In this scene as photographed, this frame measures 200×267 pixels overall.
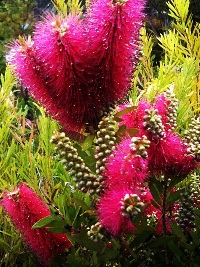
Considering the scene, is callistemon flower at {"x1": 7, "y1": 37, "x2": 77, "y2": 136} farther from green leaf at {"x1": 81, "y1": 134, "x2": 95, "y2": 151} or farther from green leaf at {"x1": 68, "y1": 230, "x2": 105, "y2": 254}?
green leaf at {"x1": 68, "y1": 230, "x2": 105, "y2": 254}

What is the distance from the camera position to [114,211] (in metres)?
0.53

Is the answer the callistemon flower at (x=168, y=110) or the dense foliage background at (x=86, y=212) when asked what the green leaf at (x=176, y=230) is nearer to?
the dense foliage background at (x=86, y=212)

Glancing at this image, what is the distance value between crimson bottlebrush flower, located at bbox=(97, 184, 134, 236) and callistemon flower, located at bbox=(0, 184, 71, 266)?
0.42 feet

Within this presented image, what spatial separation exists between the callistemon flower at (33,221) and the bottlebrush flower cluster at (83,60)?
0.12 metres

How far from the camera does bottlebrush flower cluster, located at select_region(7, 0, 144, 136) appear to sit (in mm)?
598

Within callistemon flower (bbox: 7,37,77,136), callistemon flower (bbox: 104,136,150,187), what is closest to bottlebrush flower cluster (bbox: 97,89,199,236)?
callistemon flower (bbox: 104,136,150,187)

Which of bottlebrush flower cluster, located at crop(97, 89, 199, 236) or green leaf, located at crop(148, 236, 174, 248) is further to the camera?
green leaf, located at crop(148, 236, 174, 248)

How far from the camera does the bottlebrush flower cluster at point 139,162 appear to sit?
53 cm

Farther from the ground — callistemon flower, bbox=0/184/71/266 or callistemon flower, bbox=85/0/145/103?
callistemon flower, bbox=85/0/145/103

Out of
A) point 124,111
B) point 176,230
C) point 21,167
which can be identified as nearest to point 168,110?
point 124,111

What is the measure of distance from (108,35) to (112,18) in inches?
0.9

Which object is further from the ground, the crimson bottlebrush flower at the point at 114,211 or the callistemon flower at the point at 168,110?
the callistemon flower at the point at 168,110

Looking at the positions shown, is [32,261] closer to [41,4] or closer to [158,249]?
[158,249]

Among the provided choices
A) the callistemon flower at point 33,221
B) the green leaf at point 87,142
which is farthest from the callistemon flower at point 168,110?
the callistemon flower at point 33,221
